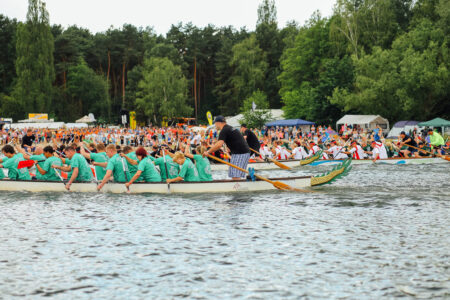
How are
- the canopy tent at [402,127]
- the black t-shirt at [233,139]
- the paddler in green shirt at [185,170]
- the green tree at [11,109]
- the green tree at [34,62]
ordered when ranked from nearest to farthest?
the paddler in green shirt at [185,170], the black t-shirt at [233,139], the canopy tent at [402,127], the green tree at [34,62], the green tree at [11,109]

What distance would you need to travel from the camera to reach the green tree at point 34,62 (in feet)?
240

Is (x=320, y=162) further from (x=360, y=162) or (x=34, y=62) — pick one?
(x=34, y=62)

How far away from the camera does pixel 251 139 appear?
20.2m

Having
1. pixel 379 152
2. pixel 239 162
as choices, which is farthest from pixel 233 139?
pixel 379 152

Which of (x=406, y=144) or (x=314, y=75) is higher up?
(x=314, y=75)

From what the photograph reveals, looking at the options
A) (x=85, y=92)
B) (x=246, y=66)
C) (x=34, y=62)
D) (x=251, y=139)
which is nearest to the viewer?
(x=251, y=139)

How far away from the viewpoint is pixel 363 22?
172 ft

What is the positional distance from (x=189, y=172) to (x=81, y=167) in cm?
329

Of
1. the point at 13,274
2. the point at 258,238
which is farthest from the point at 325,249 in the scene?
the point at 13,274

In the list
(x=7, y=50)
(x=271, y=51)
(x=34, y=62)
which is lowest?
(x=34, y=62)

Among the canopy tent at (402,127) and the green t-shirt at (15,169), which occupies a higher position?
the canopy tent at (402,127)

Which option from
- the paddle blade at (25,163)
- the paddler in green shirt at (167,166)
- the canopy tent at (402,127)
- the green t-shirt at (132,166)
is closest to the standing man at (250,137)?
the paddler in green shirt at (167,166)

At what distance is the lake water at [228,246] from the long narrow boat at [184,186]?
10.0 inches

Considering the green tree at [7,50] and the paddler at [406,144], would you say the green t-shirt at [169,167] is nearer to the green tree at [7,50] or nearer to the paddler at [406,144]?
the paddler at [406,144]
